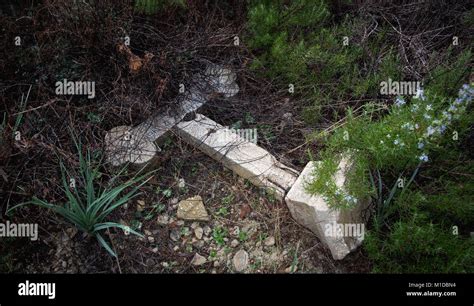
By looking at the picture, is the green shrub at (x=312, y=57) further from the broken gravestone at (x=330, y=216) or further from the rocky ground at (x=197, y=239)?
the rocky ground at (x=197, y=239)

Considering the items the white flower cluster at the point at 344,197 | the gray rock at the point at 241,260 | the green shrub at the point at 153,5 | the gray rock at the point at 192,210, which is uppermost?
the green shrub at the point at 153,5

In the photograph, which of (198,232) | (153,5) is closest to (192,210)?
(198,232)

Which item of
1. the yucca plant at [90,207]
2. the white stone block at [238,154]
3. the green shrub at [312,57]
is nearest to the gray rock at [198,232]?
the yucca plant at [90,207]

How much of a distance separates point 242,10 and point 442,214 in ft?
8.65

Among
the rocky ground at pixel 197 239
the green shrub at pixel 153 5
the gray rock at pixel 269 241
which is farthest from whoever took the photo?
the green shrub at pixel 153 5

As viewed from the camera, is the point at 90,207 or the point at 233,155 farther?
the point at 233,155

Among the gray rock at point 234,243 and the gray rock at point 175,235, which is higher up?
the gray rock at point 175,235

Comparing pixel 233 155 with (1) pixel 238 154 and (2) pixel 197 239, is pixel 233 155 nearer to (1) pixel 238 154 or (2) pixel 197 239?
(1) pixel 238 154

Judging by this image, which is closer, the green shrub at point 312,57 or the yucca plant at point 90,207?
the yucca plant at point 90,207

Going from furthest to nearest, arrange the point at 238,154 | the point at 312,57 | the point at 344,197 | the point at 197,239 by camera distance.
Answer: the point at 312,57 → the point at 238,154 → the point at 197,239 → the point at 344,197

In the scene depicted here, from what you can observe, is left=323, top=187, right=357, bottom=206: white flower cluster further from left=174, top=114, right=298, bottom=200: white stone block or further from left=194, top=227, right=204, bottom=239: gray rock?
left=194, top=227, right=204, bottom=239: gray rock

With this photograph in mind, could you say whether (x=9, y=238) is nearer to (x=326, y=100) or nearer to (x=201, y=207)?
(x=201, y=207)

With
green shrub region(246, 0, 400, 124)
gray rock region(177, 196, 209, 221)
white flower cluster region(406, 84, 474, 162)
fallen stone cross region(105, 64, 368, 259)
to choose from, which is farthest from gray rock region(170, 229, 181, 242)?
white flower cluster region(406, 84, 474, 162)

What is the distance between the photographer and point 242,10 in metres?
4.08
